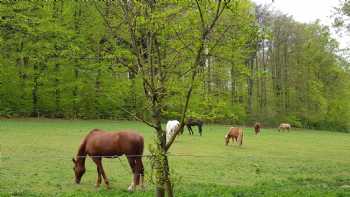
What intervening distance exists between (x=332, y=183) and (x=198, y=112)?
7.13 metres

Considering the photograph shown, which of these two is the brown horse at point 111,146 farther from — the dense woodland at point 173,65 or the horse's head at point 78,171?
the dense woodland at point 173,65

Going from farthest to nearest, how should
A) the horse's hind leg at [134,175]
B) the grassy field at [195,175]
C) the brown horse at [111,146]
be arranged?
1. the brown horse at [111,146]
2. the horse's hind leg at [134,175]
3. the grassy field at [195,175]

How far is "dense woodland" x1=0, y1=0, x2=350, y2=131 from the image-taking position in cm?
531

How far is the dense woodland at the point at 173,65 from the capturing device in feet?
17.4

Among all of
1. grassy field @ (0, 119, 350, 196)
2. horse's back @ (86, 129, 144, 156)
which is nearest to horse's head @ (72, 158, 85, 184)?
grassy field @ (0, 119, 350, 196)

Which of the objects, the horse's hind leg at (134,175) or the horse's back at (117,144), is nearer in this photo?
the horse's hind leg at (134,175)

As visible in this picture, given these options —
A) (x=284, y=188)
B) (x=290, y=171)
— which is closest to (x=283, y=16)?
(x=290, y=171)

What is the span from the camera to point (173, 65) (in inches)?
213

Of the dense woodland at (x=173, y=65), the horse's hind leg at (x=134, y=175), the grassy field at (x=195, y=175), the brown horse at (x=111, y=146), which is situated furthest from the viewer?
the brown horse at (x=111, y=146)

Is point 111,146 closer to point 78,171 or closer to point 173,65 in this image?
point 78,171

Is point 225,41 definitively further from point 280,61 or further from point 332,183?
point 280,61

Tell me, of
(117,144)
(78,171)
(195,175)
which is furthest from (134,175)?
(195,175)

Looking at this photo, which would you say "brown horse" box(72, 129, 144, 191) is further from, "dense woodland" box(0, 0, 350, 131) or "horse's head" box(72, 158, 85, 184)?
"dense woodland" box(0, 0, 350, 131)

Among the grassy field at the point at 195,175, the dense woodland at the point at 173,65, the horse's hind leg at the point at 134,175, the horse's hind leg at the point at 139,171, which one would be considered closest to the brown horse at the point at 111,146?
the horse's hind leg at the point at 134,175
